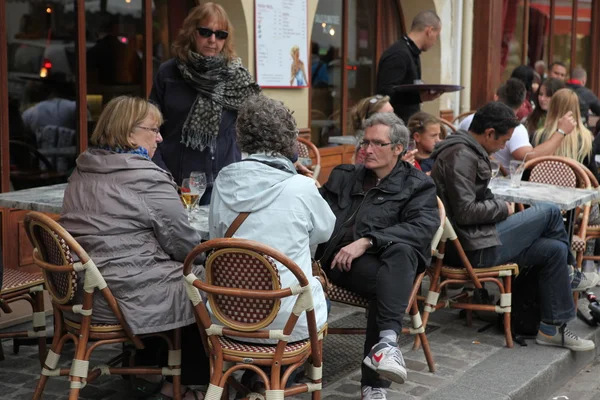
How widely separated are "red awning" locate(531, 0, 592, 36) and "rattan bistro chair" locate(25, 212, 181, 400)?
11915mm

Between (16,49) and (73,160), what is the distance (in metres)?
0.91

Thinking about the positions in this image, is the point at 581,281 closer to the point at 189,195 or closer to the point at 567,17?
the point at 189,195

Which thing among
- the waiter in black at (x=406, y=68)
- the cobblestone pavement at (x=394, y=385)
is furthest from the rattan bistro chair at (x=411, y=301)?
the waiter in black at (x=406, y=68)

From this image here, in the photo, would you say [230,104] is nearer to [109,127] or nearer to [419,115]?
[109,127]

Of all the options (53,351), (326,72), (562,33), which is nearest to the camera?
(53,351)

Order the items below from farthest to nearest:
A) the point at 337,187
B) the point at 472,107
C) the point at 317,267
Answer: the point at 472,107, the point at 337,187, the point at 317,267

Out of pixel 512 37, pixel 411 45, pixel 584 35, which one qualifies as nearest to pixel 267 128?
pixel 411 45

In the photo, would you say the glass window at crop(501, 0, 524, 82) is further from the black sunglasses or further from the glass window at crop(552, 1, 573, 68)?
the black sunglasses

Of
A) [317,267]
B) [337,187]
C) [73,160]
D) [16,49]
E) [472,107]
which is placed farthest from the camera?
[472,107]

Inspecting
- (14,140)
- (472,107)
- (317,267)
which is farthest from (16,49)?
(472,107)

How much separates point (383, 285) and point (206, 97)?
1.52 metres

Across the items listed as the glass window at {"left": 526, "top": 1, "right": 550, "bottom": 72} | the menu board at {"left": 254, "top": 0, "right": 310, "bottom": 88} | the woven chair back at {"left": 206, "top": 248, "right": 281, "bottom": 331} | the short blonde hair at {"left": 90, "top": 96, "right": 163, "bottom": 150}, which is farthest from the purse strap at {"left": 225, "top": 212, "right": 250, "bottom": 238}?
the glass window at {"left": 526, "top": 1, "right": 550, "bottom": 72}

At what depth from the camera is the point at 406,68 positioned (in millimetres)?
7035

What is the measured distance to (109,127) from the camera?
12.8ft
